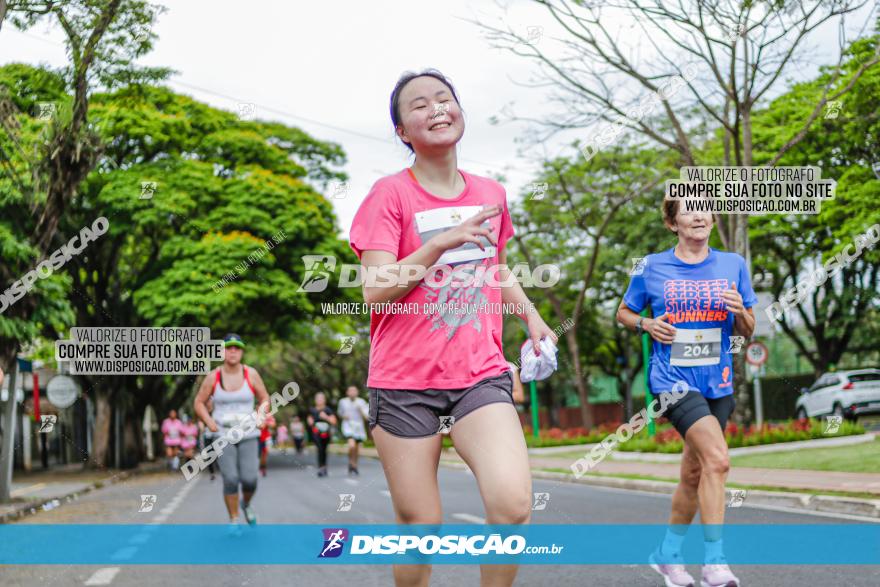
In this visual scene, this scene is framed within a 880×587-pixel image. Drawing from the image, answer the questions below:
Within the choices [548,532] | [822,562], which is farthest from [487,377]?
[548,532]

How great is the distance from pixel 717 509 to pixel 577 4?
13072mm

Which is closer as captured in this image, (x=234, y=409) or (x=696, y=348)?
(x=696, y=348)

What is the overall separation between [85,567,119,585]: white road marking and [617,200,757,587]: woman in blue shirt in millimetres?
3629

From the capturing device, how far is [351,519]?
420 inches

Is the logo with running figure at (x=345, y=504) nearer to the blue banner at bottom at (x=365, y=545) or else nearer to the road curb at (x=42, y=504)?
the blue banner at bottom at (x=365, y=545)

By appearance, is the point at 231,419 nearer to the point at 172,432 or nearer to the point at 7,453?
the point at 7,453

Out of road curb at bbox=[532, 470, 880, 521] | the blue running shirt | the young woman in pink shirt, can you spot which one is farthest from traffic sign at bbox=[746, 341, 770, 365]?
the young woman in pink shirt

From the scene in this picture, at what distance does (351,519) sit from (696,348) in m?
6.14

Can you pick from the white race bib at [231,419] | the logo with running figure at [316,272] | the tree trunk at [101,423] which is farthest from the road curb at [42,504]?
the logo with running figure at [316,272]

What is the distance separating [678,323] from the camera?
529 cm

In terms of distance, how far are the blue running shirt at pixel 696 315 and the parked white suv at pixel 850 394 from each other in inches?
838

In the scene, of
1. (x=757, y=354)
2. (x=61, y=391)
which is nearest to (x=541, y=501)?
(x=757, y=354)

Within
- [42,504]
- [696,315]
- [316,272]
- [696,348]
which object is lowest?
[42,504]

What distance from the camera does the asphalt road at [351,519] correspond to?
20.2 ft
